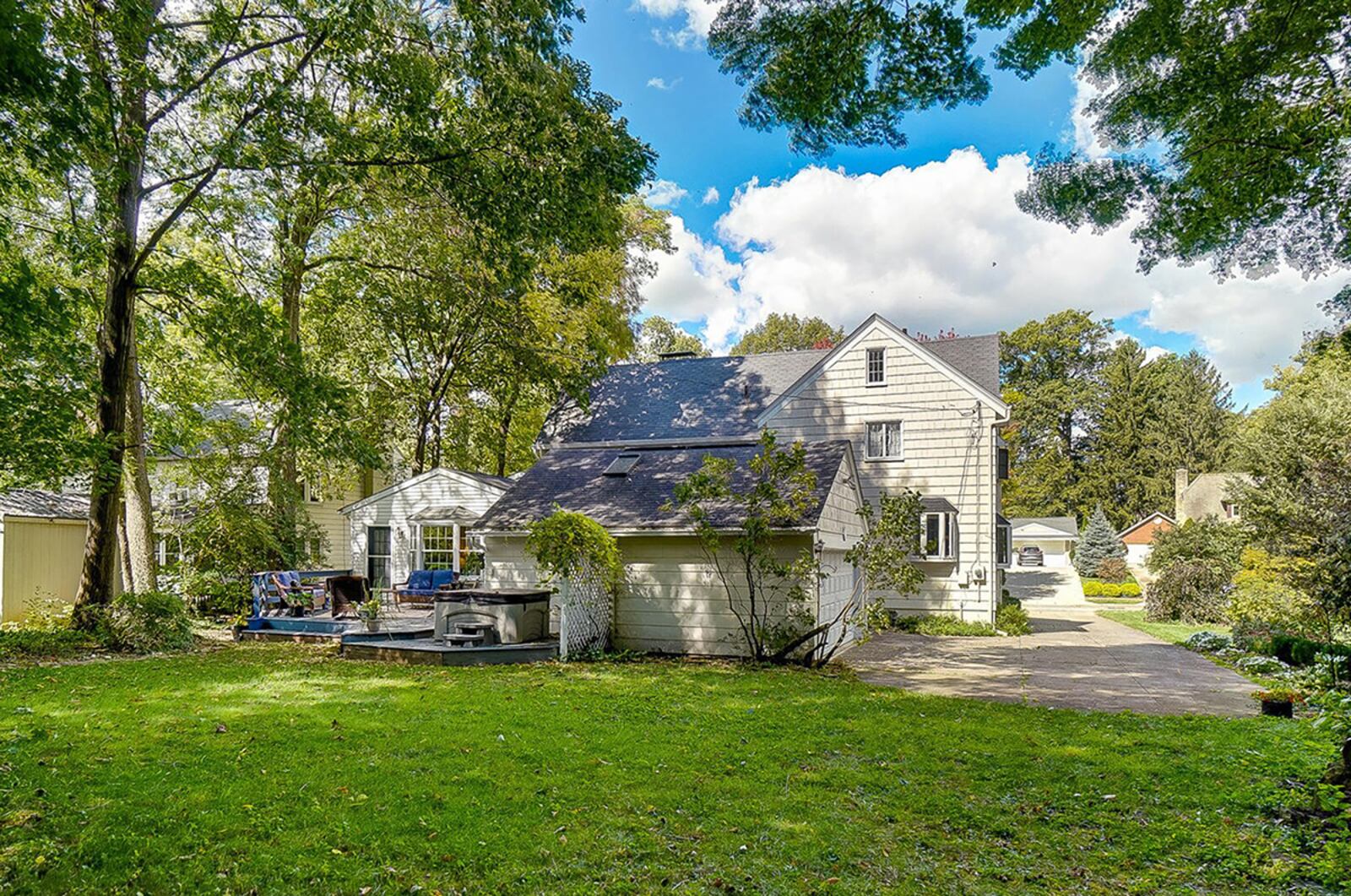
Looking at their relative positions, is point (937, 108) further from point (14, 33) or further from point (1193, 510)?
point (1193, 510)

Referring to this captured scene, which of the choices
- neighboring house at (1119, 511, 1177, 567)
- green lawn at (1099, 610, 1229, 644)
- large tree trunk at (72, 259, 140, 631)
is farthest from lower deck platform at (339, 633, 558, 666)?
neighboring house at (1119, 511, 1177, 567)

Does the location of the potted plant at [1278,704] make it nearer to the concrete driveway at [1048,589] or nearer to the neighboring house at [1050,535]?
the concrete driveway at [1048,589]

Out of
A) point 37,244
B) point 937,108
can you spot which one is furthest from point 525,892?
point 37,244

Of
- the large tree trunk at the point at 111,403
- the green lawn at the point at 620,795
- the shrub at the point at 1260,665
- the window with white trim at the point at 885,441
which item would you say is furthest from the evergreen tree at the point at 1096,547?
the large tree trunk at the point at 111,403

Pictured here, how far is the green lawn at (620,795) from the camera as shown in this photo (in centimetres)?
364

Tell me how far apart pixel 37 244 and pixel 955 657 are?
60.5 ft

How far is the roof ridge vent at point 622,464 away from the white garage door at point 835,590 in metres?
4.28

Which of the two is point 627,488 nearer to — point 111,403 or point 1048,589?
point 111,403

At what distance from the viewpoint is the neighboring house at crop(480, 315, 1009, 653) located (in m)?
12.0

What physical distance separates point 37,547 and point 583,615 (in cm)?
1501

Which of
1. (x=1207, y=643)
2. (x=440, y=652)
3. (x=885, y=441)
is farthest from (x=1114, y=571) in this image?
(x=440, y=652)

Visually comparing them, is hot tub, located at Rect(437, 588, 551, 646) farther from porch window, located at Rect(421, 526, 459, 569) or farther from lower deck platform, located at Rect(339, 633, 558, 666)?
porch window, located at Rect(421, 526, 459, 569)

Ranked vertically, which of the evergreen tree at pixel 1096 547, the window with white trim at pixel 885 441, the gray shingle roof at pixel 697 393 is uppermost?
the gray shingle roof at pixel 697 393

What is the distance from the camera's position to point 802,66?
5.88 m
